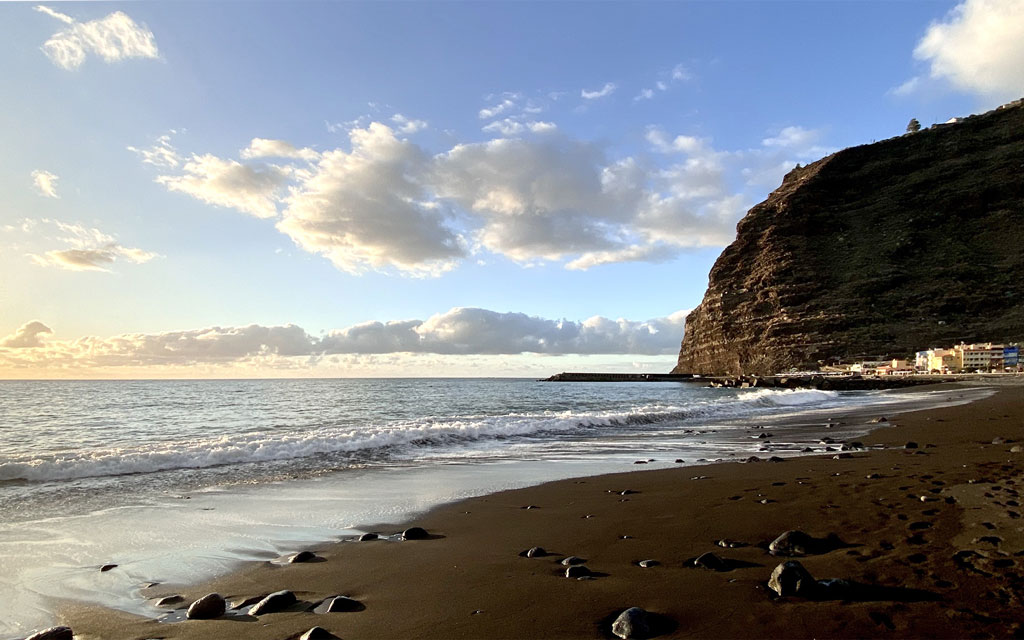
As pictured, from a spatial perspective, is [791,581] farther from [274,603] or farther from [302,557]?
[302,557]

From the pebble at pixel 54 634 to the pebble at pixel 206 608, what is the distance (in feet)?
2.35

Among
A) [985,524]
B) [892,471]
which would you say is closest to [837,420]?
[892,471]

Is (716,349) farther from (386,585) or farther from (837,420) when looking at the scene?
(386,585)

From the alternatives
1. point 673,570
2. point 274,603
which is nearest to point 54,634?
point 274,603

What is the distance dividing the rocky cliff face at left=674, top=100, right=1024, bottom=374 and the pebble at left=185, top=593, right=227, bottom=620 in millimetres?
96361

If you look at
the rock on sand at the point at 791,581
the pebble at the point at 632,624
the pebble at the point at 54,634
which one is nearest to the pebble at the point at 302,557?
the pebble at the point at 54,634

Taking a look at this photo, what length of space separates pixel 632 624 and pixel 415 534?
3.60m

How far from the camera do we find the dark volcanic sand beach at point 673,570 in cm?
349

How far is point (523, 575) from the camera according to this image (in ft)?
15.7

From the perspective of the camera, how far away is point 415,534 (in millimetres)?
6434

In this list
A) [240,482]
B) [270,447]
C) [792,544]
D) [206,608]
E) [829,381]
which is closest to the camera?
[206,608]

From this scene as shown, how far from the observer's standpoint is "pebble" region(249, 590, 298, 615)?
420cm

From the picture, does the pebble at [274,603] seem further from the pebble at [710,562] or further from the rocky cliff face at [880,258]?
the rocky cliff face at [880,258]

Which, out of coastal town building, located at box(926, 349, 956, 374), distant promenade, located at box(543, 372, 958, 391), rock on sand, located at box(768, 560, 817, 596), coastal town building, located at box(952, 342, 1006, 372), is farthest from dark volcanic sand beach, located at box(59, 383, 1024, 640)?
coastal town building, located at box(952, 342, 1006, 372)
